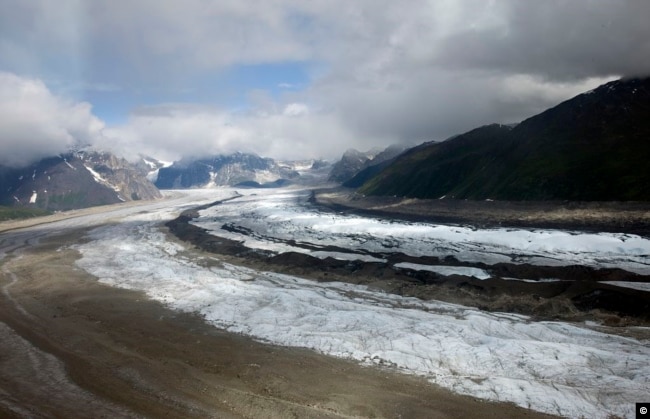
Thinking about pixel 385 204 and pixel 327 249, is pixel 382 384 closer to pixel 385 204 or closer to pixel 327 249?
pixel 327 249

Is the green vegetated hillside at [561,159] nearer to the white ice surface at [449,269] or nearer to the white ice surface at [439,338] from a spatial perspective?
the white ice surface at [449,269]

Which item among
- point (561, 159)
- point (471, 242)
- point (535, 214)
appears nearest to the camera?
point (471, 242)

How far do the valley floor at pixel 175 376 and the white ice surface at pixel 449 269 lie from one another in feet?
80.5

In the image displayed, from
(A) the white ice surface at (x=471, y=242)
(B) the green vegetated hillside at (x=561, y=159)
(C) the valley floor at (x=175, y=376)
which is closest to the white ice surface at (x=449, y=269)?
(A) the white ice surface at (x=471, y=242)

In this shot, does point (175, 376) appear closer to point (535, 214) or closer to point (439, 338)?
point (439, 338)

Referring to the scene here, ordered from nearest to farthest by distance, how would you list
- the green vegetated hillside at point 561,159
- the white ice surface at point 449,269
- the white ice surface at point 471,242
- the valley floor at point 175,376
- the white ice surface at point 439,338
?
the valley floor at point 175,376
the white ice surface at point 439,338
the white ice surface at point 449,269
the white ice surface at point 471,242
the green vegetated hillside at point 561,159

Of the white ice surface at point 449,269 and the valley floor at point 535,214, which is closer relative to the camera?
the white ice surface at point 449,269

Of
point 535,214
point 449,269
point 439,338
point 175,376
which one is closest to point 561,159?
point 535,214

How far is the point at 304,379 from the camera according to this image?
20.6m

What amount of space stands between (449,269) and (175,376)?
108 feet

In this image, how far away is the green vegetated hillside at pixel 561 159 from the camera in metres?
81.6

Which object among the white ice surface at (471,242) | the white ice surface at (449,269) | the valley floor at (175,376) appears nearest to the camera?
the valley floor at (175,376)

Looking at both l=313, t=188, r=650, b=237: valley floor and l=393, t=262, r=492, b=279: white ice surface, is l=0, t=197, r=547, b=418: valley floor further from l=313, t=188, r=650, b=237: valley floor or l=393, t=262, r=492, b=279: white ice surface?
l=313, t=188, r=650, b=237: valley floor

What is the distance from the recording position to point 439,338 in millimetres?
24922
